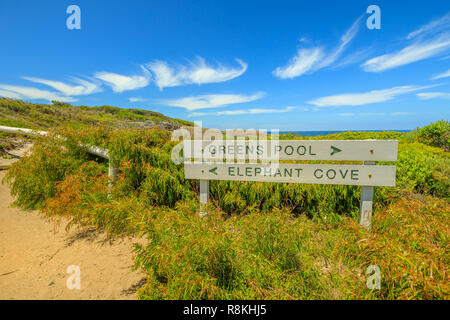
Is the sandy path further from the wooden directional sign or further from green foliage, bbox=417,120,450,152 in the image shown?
green foliage, bbox=417,120,450,152

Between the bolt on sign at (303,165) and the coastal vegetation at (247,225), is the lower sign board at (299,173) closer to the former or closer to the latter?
the bolt on sign at (303,165)

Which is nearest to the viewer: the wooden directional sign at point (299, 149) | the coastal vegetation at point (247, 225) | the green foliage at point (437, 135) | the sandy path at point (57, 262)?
the coastal vegetation at point (247, 225)

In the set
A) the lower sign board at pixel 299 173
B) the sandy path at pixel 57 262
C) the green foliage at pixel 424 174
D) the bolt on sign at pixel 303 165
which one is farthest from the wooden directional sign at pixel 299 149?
the sandy path at pixel 57 262

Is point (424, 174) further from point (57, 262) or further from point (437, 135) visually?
point (57, 262)

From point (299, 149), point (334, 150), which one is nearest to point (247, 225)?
point (299, 149)

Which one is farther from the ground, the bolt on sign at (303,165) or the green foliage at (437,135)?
the green foliage at (437,135)

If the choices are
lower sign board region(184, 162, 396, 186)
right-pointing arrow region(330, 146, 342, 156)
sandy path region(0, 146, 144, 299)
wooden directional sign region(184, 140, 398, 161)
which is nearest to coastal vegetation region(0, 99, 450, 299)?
sandy path region(0, 146, 144, 299)

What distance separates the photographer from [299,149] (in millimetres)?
3246

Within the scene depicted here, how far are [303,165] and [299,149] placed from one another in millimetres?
260

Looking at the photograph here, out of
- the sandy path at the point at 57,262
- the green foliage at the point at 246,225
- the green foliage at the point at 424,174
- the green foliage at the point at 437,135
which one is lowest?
the sandy path at the point at 57,262

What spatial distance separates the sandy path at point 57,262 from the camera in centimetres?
225

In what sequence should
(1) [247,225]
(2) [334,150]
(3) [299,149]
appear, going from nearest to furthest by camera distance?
(1) [247,225] < (2) [334,150] < (3) [299,149]
